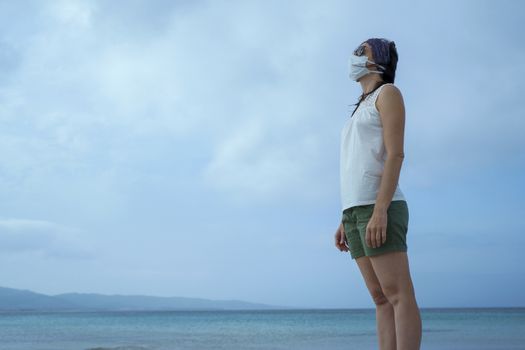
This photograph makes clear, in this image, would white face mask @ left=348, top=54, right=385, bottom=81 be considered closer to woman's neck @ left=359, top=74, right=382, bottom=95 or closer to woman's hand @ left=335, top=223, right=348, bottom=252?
woman's neck @ left=359, top=74, right=382, bottom=95

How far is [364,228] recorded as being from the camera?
2.54 m

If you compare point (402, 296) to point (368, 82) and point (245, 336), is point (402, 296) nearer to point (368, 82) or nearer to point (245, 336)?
point (368, 82)

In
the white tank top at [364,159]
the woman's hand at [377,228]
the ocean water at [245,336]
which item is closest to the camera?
the woman's hand at [377,228]

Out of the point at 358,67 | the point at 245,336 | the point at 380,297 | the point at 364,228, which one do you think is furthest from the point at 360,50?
the point at 245,336

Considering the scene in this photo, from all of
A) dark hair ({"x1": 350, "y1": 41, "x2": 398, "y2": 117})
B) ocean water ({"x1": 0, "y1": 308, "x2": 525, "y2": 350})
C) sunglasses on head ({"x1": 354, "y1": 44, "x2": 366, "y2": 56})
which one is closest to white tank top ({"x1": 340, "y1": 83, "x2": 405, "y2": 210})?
dark hair ({"x1": 350, "y1": 41, "x2": 398, "y2": 117})

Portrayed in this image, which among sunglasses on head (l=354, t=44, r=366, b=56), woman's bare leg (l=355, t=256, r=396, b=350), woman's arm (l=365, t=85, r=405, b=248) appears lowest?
woman's bare leg (l=355, t=256, r=396, b=350)

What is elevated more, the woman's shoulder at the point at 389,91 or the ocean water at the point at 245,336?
the woman's shoulder at the point at 389,91

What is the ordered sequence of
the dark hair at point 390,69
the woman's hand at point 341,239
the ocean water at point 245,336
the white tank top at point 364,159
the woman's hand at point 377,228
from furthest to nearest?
the ocean water at point 245,336, the woman's hand at point 341,239, the dark hair at point 390,69, the white tank top at point 364,159, the woman's hand at point 377,228

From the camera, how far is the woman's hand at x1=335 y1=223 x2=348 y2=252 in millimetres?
2922

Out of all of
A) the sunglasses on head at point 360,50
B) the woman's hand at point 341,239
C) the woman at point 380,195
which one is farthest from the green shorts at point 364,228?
the sunglasses on head at point 360,50

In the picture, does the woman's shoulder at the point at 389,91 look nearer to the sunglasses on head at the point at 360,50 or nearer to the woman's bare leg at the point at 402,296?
the sunglasses on head at the point at 360,50

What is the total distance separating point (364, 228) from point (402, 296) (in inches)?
12.2

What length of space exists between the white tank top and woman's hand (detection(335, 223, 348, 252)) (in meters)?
0.23

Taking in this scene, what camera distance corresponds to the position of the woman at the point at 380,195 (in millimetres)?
2457
